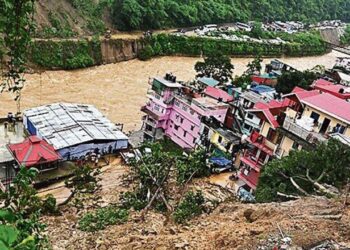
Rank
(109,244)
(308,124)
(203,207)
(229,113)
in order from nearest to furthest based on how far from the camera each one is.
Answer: (109,244)
(203,207)
(308,124)
(229,113)

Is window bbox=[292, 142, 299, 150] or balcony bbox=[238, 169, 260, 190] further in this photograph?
balcony bbox=[238, 169, 260, 190]

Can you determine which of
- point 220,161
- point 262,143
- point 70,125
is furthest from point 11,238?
point 70,125

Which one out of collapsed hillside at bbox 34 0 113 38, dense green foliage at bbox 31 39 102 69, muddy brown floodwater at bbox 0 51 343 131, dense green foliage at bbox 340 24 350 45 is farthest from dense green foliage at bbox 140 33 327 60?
dense green foliage at bbox 340 24 350 45

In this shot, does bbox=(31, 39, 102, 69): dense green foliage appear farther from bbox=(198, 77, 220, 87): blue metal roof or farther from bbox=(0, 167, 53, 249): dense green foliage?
bbox=(0, 167, 53, 249): dense green foliage

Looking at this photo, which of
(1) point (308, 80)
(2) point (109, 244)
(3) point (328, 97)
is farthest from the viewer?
(1) point (308, 80)

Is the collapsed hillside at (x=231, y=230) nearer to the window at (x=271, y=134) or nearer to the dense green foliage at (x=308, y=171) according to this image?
the dense green foliage at (x=308, y=171)

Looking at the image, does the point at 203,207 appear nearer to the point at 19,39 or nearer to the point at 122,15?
the point at 19,39

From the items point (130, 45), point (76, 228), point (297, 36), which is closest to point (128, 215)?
point (76, 228)
